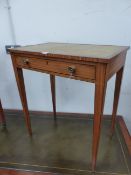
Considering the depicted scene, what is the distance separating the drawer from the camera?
2.72 feet

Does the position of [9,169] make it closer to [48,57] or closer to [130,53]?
[48,57]

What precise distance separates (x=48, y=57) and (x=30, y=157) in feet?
2.09

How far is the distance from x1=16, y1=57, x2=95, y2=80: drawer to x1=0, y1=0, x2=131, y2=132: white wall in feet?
1.35

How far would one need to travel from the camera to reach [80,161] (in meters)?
1.09

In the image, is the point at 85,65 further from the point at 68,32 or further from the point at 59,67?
the point at 68,32

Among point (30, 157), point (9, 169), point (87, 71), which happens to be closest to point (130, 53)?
point (87, 71)

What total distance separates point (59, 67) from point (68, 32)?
52 cm

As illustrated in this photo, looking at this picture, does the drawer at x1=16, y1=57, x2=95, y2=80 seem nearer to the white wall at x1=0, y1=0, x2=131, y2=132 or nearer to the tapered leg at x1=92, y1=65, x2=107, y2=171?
the tapered leg at x1=92, y1=65, x2=107, y2=171

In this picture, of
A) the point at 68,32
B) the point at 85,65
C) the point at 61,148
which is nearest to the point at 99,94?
the point at 85,65

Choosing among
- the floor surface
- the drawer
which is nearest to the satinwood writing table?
the drawer

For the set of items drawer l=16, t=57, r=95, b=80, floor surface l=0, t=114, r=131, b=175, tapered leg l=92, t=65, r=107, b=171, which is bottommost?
floor surface l=0, t=114, r=131, b=175

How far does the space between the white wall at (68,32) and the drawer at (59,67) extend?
1.35 feet

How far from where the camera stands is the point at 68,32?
1.34 meters

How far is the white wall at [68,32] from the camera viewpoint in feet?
4.08
